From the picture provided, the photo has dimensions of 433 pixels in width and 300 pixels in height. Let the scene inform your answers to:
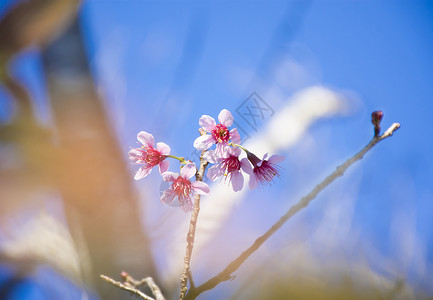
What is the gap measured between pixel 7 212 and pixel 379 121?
2.29 m

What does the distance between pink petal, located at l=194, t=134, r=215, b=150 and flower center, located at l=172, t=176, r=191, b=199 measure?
0.16 ft

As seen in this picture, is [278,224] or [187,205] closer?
[278,224]

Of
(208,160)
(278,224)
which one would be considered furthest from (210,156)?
(278,224)

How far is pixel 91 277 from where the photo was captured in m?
1.21

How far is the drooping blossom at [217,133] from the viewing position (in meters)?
0.36

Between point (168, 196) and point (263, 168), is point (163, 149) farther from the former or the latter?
point (263, 168)

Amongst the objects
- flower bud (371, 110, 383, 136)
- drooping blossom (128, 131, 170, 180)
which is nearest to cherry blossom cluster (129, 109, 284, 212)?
drooping blossom (128, 131, 170, 180)

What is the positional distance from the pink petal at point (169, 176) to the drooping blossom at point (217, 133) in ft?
0.17

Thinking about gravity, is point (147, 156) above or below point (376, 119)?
above

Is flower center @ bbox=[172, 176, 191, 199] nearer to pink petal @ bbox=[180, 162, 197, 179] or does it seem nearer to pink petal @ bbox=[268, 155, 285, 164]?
pink petal @ bbox=[180, 162, 197, 179]

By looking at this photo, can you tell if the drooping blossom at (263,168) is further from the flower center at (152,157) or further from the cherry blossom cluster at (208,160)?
the flower center at (152,157)

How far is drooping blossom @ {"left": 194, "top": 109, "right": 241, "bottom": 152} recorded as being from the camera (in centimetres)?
36

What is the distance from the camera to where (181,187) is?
15.1 inches

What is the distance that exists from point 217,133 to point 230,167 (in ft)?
0.16
